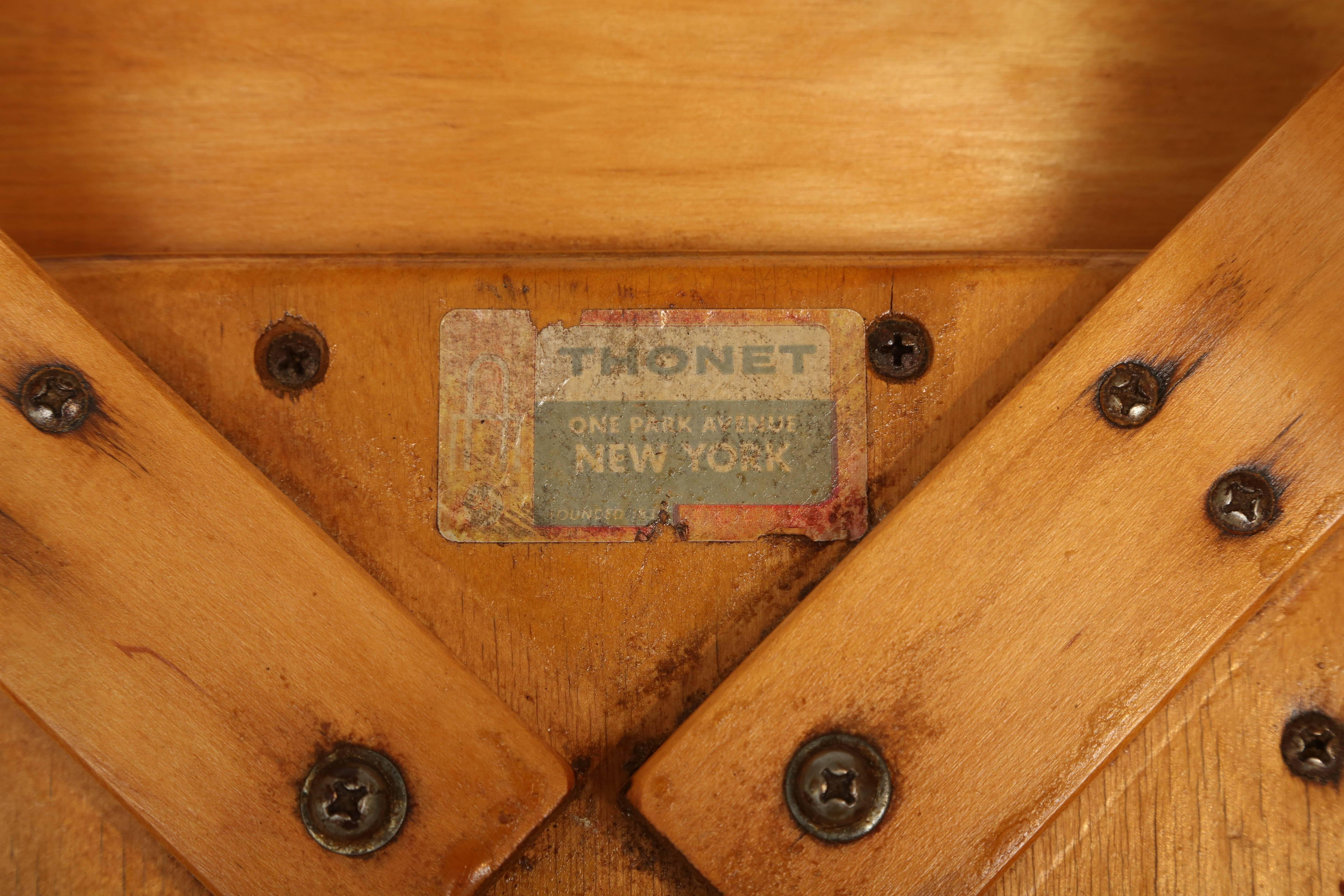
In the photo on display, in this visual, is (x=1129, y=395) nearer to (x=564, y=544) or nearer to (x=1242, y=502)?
(x=1242, y=502)

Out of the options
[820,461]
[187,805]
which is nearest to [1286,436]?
[820,461]

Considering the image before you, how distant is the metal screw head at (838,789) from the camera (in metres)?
0.80

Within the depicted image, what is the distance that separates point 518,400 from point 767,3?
562 mm

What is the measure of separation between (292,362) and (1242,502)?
0.98m

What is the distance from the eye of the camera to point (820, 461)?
950mm

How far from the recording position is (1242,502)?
831 millimetres

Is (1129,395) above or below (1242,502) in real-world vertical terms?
above

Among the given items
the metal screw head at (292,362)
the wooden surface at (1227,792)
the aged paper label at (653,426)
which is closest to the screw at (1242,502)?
the wooden surface at (1227,792)

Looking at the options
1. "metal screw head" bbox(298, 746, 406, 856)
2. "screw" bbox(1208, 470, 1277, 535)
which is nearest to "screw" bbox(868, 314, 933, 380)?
"screw" bbox(1208, 470, 1277, 535)

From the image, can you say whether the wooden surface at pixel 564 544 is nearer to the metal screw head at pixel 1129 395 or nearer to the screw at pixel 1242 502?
the metal screw head at pixel 1129 395

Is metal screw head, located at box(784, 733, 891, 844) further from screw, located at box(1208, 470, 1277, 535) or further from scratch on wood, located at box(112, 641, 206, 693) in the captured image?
scratch on wood, located at box(112, 641, 206, 693)

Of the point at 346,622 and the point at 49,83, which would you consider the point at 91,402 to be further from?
the point at 49,83

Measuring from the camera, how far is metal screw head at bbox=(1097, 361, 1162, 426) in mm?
841

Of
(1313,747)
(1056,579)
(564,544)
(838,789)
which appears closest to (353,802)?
(564,544)
